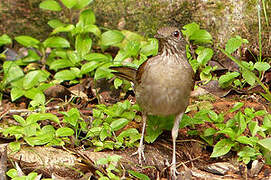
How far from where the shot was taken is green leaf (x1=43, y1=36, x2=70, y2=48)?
277 inches

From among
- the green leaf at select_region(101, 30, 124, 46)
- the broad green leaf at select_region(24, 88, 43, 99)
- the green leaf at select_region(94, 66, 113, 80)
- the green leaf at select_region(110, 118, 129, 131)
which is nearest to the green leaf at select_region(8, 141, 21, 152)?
the green leaf at select_region(110, 118, 129, 131)

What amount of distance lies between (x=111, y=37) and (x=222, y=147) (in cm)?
302

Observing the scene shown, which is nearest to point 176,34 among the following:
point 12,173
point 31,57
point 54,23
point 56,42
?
point 12,173

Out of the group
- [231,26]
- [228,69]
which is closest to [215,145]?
[228,69]

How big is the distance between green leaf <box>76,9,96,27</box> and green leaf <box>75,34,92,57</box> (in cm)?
27

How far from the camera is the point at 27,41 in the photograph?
7277mm

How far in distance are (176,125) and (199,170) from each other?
558 mm

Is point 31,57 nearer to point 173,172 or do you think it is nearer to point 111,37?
point 111,37

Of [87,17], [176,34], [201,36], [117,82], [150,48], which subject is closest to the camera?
[176,34]

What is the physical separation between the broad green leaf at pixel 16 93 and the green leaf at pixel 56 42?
3.53 feet

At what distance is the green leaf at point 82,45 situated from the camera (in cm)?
692

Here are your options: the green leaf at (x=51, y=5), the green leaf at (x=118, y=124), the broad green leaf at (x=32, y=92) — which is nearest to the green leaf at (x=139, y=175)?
the green leaf at (x=118, y=124)

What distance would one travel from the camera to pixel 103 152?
184 inches

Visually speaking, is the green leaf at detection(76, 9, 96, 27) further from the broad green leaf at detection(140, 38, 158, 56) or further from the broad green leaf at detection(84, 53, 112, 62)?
the broad green leaf at detection(140, 38, 158, 56)
